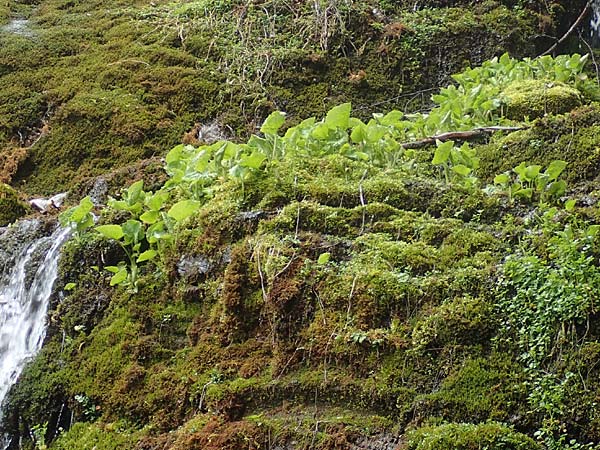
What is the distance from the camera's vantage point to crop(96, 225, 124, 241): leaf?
12.6ft

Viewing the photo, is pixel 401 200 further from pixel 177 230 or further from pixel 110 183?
pixel 110 183

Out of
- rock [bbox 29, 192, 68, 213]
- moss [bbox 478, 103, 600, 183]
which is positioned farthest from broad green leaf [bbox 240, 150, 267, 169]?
rock [bbox 29, 192, 68, 213]

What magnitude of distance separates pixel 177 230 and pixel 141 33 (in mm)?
5331

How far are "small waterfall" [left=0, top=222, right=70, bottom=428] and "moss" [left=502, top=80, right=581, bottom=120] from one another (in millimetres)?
3537

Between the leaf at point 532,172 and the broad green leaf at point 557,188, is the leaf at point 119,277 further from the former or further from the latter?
the broad green leaf at point 557,188

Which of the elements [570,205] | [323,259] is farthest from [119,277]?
[570,205]

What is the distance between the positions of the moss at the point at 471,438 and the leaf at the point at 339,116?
225 cm

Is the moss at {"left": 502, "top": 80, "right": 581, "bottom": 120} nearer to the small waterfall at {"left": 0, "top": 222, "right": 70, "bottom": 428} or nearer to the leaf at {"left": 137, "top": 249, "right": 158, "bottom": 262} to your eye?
the leaf at {"left": 137, "top": 249, "right": 158, "bottom": 262}

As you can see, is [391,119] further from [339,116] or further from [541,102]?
[541,102]

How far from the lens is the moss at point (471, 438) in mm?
2438

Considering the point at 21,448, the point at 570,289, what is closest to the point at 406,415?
the point at 570,289

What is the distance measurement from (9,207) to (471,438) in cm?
457

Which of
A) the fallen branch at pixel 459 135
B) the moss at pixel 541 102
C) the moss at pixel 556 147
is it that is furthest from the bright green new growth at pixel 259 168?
the moss at pixel 541 102

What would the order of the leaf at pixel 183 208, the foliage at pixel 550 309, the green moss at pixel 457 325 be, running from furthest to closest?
the leaf at pixel 183 208
the green moss at pixel 457 325
the foliage at pixel 550 309
